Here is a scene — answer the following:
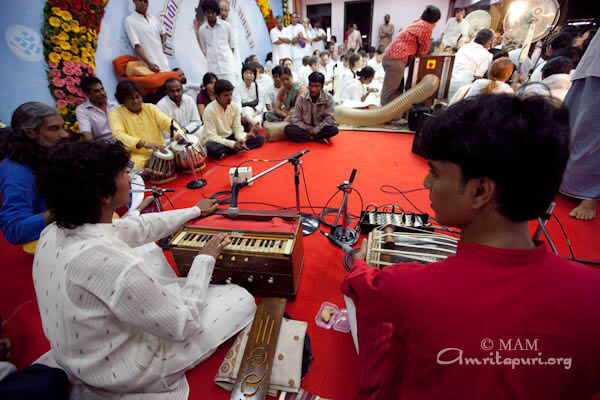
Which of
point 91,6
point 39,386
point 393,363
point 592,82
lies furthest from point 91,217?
point 91,6

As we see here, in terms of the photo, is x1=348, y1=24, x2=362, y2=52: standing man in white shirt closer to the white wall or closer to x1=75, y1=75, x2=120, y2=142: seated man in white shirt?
the white wall

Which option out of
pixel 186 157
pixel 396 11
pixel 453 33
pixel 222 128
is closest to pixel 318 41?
pixel 396 11

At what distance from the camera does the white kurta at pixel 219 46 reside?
514 centimetres

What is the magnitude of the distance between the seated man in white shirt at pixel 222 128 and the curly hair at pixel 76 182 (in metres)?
3.21

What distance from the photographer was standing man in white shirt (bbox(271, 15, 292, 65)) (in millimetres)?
8977

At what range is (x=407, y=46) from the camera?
16.7ft

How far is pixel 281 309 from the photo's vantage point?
1558 millimetres

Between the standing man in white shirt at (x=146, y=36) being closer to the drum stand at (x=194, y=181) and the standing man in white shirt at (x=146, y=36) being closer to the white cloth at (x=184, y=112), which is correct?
the white cloth at (x=184, y=112)

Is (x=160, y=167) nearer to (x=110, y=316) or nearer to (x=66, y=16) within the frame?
(x=66, y=16)

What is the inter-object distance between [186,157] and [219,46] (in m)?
3.02

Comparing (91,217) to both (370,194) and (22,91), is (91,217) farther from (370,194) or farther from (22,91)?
(22,91)

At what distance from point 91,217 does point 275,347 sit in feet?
3.51

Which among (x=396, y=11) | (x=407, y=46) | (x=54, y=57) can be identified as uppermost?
(x=396, y=11)

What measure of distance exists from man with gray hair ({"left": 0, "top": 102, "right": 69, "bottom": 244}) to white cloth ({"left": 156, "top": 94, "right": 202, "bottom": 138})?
230cm
